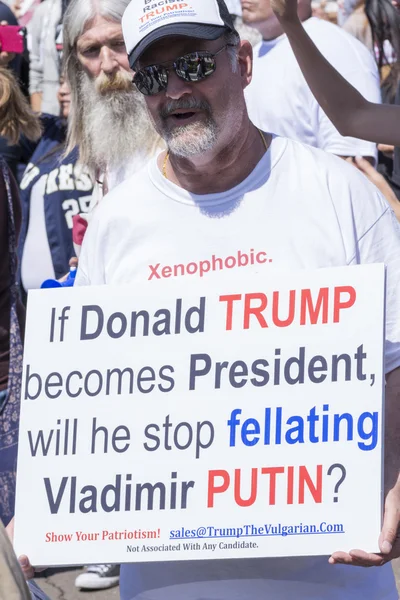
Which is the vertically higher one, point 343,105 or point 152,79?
point 152,79

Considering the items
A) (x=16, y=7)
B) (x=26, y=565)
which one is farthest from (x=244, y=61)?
(x=16, y=7)

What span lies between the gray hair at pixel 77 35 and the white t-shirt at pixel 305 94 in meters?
0.79

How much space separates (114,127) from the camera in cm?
434

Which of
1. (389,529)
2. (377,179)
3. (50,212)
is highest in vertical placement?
(377,179)

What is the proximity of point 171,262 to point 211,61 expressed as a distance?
1.53 feet

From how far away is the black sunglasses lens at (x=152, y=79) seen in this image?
2.68 metres

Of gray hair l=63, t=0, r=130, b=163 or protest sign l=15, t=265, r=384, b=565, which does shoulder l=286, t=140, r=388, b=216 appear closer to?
protest sign l=15, t=265, r=384, b=565

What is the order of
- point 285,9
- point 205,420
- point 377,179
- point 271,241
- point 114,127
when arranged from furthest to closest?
point 377,179, point 114,127, point 285,9, point 271,241, point 205,420

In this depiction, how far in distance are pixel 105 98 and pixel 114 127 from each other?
16cm

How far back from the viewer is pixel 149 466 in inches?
99.2

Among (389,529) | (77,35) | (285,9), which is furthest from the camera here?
(77,35)

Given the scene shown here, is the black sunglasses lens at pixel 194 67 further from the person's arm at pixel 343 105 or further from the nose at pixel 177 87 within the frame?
the person's arm at pixel 343 105

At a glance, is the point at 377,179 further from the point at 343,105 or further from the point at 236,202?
the point at 236,202

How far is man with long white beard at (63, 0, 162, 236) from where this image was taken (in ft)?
14.2
